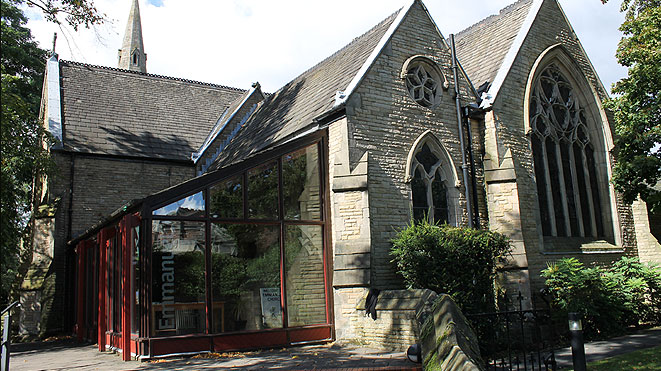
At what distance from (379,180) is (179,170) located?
1008 centimetres

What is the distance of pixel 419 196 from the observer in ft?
42.5

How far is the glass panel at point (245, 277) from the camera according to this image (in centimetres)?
1077

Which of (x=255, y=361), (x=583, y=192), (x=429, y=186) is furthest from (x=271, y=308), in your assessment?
(x=583, y=192)

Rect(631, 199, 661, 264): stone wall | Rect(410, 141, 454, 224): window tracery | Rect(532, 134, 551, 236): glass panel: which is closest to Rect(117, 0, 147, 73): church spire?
Rect(410, 141, 454, 224): window tracery

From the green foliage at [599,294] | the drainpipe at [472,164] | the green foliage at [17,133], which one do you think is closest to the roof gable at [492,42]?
the drainpipe at [472,164]

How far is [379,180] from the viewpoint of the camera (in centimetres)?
1210

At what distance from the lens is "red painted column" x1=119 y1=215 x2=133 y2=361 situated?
995 centimetres

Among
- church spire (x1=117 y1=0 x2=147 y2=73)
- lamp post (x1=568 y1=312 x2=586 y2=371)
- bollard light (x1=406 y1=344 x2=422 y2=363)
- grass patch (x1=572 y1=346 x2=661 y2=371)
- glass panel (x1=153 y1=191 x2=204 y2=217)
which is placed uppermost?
church spire (x1=117 y1=0 x2=147 y2=73)

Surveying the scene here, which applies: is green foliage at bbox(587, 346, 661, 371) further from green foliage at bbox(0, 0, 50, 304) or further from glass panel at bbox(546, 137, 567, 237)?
green foliage at bbox(0, 0, 50, 304)

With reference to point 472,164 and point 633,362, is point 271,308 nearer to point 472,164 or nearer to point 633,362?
point 472,164

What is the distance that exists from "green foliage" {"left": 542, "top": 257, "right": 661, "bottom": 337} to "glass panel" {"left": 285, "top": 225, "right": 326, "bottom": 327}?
19.2ft

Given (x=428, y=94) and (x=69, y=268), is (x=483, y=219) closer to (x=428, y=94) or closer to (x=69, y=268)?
(x=428, y=94)

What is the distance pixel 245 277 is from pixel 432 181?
207 inches

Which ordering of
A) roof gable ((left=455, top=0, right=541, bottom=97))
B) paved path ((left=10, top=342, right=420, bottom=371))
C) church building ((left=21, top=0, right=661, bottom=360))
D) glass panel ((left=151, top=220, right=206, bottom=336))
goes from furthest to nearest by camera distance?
roof gable ((left=455, top=0, right=541, bottom=97)) → church building ((left=21, top=0, right=661, bottom=360)) → glass panel ((left=151, top=220, right=206, bottom=336)) → paved path ((left=10, top=342, right=420, bottom=371))
